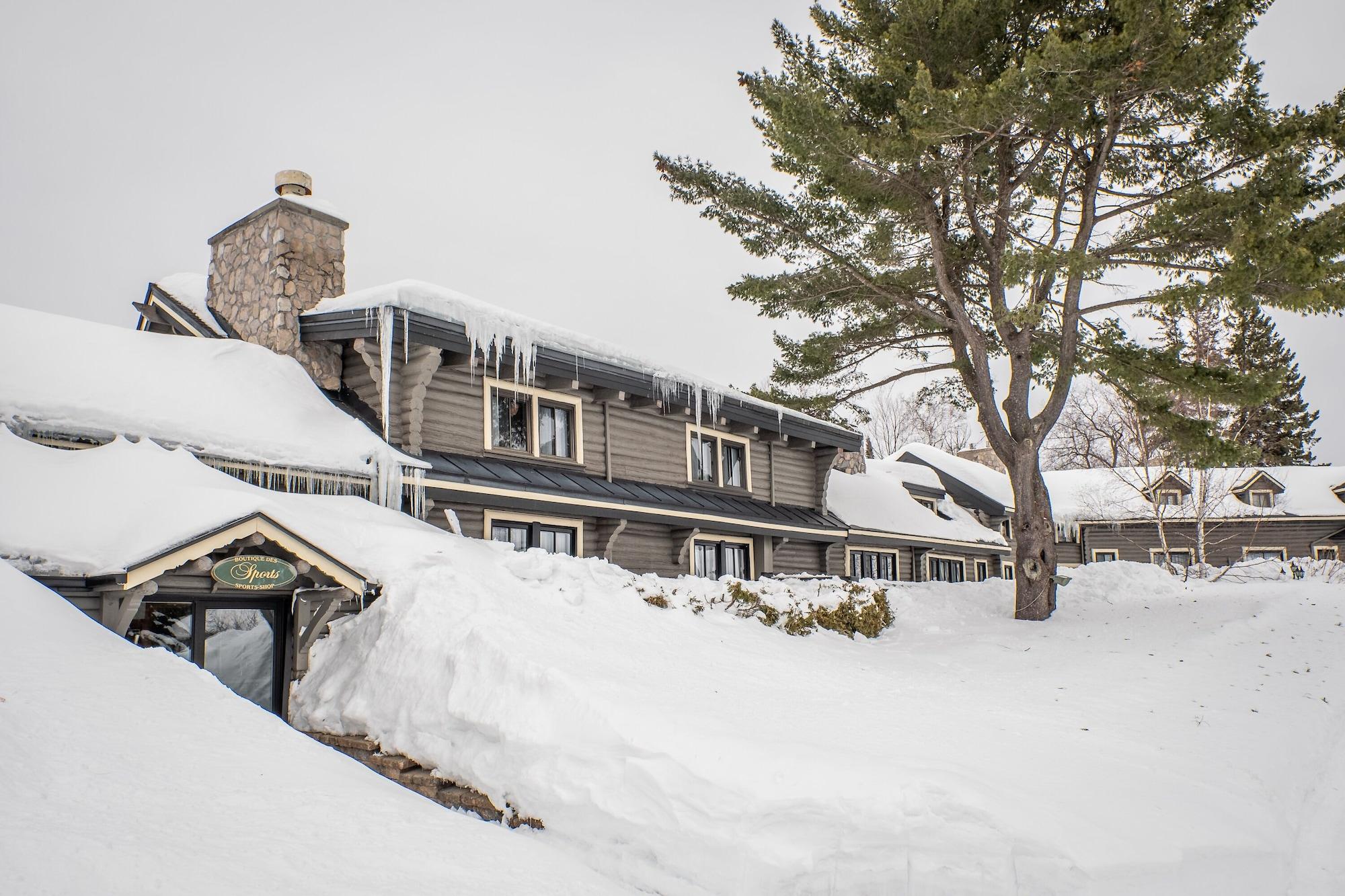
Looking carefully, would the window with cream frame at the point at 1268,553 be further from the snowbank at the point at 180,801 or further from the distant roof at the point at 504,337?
the snowbank at the point at 180,801

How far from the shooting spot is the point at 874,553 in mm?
22406

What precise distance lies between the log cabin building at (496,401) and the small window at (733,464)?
28cm

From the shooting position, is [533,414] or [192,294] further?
[192,294]

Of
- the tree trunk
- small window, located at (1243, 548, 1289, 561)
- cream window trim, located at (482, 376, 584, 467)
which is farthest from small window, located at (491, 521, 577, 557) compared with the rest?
small window, located at (1243, 548, 1289, 561)

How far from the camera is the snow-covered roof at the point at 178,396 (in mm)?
8883

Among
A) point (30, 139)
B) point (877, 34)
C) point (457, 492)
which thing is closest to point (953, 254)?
point (877, 34)

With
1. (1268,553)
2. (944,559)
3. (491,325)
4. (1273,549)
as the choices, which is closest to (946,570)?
(944,559)

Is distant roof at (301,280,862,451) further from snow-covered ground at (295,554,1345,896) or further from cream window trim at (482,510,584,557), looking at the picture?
snow-covered ground at (295,554,1345,896)

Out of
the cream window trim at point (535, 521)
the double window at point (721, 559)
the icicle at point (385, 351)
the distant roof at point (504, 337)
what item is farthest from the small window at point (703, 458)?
the icicle at point (385, 351)

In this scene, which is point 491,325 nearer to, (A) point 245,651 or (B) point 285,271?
(B) point 285,271

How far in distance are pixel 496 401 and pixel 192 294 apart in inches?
204

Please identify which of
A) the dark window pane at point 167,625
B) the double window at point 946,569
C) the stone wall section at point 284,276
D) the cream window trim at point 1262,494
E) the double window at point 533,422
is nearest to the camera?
the dark window pane at point 167,625

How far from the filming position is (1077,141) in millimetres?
15828

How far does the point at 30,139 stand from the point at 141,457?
20.4 m
